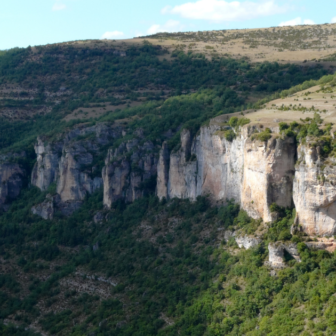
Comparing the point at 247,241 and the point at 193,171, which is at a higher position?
the point at 193,171

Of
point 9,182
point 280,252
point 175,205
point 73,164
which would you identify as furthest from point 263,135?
point 9,182

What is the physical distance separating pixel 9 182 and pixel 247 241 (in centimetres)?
4264

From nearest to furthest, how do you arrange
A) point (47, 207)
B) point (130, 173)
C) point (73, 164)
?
point (130, 173) → point (73, 164) → point (47, 207)

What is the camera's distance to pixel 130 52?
12462 cm

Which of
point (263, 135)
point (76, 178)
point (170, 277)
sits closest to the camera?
point (263, 135)

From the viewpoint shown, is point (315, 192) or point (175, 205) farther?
point (175, 205)

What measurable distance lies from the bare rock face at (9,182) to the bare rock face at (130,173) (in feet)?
54.4

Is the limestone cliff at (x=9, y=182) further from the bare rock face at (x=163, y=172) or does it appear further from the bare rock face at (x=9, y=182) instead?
the bare rock face at (x=163, y=172)

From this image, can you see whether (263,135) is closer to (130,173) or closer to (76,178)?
(130,173)

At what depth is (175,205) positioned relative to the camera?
67500 mm

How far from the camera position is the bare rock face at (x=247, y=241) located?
172ft

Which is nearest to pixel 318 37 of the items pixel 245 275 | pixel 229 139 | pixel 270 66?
pixel 270 66

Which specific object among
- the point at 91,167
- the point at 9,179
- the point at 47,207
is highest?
the point at 91,167

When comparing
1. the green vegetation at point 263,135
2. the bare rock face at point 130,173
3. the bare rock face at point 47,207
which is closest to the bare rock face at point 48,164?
the bare rock face at point 47,207
